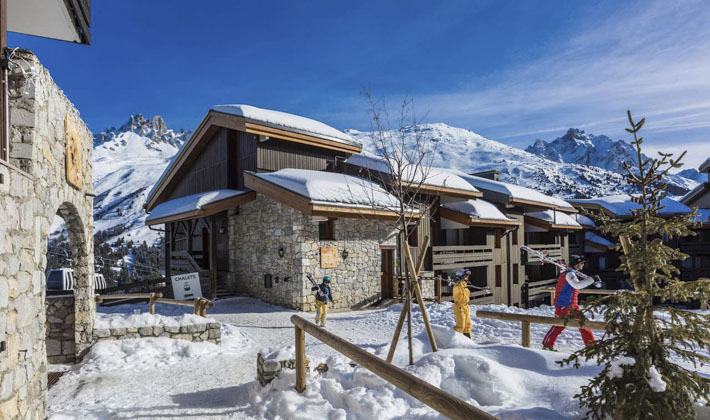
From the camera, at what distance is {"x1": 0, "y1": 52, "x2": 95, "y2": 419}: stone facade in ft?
10.7

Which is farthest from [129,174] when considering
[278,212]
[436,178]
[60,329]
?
[60,329]

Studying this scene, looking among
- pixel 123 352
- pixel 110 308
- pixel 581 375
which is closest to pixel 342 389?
pixel 581 375

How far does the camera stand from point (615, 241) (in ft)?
→ 86.8

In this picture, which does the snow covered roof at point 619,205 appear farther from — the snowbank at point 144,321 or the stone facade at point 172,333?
the snowbank at point 144,321

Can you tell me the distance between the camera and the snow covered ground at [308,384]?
3947 millimetres

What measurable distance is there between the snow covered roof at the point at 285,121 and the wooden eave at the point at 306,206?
2407 mm

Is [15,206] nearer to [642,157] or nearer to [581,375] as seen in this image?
[642,157]

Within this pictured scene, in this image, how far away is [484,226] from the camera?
18.8m

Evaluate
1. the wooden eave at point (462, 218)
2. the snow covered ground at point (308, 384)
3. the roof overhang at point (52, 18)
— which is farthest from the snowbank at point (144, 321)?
the wooden eave at point (462, 218)

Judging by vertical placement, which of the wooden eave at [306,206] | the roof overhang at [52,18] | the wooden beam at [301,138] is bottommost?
the wooden eave at [306,206]

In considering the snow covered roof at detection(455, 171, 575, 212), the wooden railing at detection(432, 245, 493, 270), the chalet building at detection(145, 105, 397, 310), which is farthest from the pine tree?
the snow covered roof at detection(455, 171, 575, 212)

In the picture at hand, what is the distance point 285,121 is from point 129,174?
89577 millimetres

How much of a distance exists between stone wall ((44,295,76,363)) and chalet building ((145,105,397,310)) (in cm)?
607

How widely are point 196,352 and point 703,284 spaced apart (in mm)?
7254
